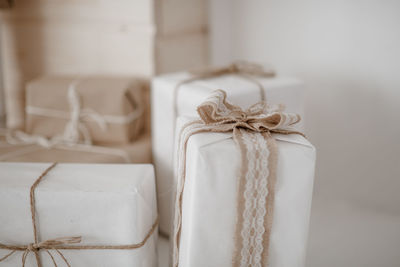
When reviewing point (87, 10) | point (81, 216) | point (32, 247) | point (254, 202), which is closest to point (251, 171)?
point (254, 202)

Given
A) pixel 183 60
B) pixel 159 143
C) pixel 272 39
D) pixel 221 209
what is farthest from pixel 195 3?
pixel 221 209

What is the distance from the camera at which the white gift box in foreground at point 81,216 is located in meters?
0.91

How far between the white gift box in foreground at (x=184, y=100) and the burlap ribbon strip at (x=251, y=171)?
0.24 metres

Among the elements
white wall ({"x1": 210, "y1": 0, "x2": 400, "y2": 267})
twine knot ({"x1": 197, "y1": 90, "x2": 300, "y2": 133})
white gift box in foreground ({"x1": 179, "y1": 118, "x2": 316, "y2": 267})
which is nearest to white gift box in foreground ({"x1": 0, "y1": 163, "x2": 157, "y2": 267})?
white gift box in foreground ({"x1": 179, "y1": 118, "x2": 316, "y2": 267})

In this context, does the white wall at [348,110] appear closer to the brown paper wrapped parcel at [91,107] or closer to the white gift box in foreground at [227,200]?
the white gift box in foreground at [227,200]

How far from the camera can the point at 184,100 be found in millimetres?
1188

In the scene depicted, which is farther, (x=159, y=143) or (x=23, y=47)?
(x=23, y=47)

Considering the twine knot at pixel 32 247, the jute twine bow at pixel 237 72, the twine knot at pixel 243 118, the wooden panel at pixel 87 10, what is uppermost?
the wooden panel at pixel 87 10

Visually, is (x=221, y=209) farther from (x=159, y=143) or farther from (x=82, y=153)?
(x=82, y=153)

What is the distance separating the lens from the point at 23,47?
1.70 meters

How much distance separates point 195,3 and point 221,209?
1135 millimetres

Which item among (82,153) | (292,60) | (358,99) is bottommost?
(82,153)

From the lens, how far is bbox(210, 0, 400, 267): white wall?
4.21 feet

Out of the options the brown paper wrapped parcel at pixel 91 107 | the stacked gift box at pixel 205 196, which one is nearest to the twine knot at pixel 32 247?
the stacked gift box at pixel 205 196
